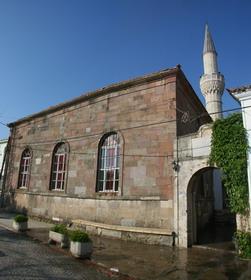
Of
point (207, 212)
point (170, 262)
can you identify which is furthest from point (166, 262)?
point (207, 212)

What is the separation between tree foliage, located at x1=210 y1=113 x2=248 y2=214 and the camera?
9.00 meters

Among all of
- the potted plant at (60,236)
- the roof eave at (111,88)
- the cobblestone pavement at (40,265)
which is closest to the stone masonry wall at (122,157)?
the roof eave at (111,88)

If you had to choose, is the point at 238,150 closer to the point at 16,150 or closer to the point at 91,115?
the point at 91,115

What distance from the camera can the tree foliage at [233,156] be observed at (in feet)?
29.5

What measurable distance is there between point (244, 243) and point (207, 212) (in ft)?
26.7

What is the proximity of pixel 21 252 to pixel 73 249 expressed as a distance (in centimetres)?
171

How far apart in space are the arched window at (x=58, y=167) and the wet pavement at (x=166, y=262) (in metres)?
5.36

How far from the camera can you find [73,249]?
792 centimetres

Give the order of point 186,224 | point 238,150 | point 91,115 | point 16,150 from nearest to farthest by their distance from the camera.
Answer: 1. point 238,150
2. point 186,224
3. point 91,115
4. point 16,150

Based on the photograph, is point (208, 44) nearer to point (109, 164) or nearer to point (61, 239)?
point (109, 164)

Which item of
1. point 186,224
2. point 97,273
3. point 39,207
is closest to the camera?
A: point 97,273

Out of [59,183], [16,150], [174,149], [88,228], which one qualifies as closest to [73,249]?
[88,228]

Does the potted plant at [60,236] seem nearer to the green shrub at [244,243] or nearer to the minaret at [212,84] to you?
the green shrub at [244,243]

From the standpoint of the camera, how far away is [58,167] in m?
15.9
